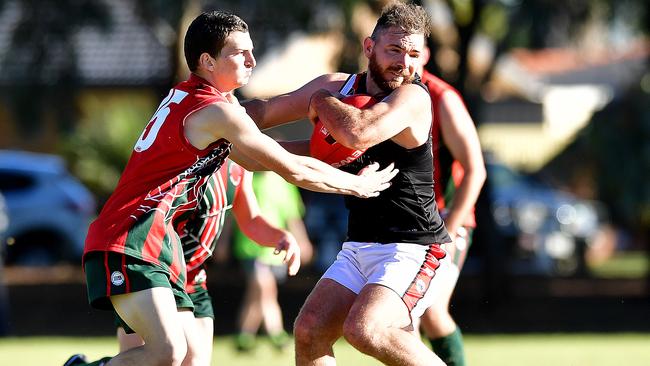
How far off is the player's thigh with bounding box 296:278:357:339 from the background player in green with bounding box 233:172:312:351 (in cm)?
568

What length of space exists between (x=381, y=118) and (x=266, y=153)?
58cm

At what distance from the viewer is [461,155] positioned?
730cm

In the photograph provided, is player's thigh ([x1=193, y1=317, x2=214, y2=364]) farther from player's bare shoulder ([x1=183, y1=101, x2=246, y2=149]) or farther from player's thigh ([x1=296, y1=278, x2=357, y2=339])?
player's bare shoulder ([x1=183, y1=101, x2=246, y2=149])

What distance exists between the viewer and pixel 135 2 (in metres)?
16.1

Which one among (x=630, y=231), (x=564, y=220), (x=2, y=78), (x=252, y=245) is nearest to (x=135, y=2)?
(x=2, y=78)

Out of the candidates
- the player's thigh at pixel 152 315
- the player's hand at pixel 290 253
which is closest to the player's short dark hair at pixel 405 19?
the player's hand at pixel 290 253

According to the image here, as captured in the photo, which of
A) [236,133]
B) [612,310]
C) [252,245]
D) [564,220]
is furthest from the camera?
[564,220]

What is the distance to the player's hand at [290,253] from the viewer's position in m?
6.49

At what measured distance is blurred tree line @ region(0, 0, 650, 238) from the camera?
49.6 ft

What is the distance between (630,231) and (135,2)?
56.9 ft

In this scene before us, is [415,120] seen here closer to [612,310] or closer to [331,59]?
[331,59]

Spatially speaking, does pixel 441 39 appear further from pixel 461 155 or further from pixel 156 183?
pixel 156 183

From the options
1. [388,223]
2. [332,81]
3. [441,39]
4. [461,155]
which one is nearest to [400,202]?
[388,223]

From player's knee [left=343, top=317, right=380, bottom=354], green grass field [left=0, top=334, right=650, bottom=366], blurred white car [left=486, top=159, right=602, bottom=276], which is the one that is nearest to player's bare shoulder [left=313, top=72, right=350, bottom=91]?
player's knee [left=343, top=317, right=380, bottom=354]
